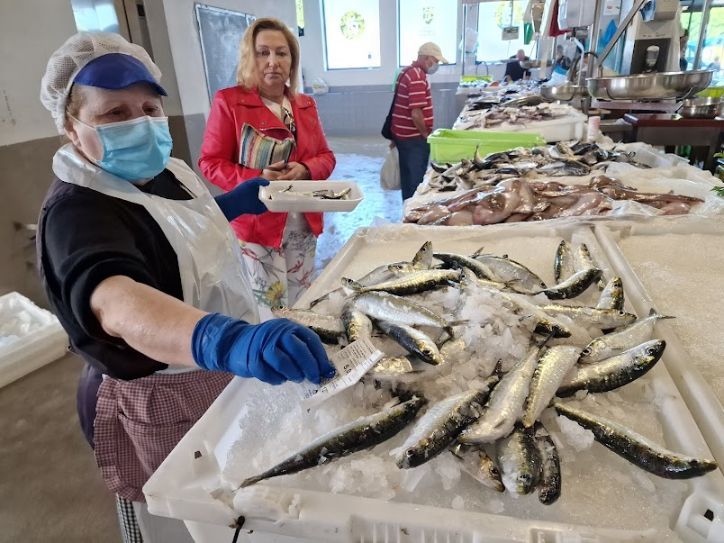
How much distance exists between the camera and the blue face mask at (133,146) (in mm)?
1383

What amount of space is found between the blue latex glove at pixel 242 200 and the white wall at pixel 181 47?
4.11m

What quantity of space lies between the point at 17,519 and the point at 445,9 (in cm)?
1300

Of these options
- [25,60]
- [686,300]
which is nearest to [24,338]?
[25,60]

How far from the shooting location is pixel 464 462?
36.1 inches

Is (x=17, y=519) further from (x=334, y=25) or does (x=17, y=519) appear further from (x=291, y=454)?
(x=334, y=25)

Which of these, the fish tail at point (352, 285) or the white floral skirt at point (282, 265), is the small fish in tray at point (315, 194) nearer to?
the white floral skirt at point (282, 265)

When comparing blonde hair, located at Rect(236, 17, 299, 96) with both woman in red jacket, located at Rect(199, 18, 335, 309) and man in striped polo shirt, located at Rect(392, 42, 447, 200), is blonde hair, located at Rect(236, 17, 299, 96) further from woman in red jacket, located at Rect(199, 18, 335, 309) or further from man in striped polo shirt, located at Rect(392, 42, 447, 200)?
man in striped polo shirt, located at Rect(392, 42, 447, 200)

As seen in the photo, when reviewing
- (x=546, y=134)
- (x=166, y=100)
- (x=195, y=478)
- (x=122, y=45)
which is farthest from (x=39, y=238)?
(x=166, y=100)

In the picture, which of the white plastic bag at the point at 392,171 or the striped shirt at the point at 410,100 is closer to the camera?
the striped shirt at the point at 410,100

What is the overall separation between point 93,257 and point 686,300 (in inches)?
69.5

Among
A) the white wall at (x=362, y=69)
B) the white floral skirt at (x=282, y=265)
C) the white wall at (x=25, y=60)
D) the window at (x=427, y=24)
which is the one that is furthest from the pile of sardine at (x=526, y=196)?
the white wall at (x=362, y=69)

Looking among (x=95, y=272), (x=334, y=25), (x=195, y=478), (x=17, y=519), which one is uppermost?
(x=334, y=25)

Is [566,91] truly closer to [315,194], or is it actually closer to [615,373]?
[315,194]

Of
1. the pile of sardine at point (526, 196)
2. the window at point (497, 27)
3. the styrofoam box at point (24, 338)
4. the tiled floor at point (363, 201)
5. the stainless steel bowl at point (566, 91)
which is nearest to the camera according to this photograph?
the pile of sardine at point (526, 196)
